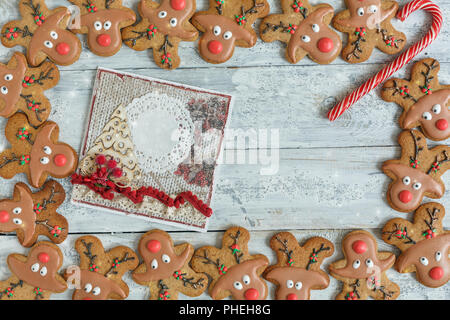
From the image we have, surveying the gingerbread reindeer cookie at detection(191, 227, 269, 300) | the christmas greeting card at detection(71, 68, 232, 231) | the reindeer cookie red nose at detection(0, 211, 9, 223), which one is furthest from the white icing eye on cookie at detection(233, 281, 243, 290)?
the reindeer cookie red nose at detection(0, 211, 9, 223)

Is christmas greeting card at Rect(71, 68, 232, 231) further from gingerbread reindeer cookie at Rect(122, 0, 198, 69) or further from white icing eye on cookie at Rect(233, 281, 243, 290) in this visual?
white icing eye on cookie at Rect(233, 281, 243, 290)

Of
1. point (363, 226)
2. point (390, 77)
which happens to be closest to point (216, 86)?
point (390, 77)

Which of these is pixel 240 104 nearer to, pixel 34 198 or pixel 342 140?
pixel 342 140

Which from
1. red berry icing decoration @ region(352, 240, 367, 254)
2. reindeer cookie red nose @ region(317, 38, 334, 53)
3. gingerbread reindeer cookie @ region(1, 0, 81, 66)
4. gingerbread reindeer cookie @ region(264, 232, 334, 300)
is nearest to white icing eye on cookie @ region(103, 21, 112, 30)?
gingerbread reindeer cookie @ region(1, 0, 81, 66)

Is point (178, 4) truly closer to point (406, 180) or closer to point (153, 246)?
point (153, 246)

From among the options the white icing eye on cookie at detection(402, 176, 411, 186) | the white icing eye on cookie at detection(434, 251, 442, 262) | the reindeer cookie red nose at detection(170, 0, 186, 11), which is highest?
the reindeer cookie red nose at detection(170, 0, 186, 11)

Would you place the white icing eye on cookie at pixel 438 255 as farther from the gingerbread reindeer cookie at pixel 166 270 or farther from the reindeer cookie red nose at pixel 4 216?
the reindeer cookie red nose at pixel 4 216

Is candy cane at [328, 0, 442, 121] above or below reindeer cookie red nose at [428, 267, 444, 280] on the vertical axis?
above
